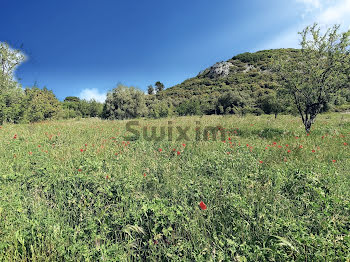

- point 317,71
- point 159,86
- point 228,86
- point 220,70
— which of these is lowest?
point 317,71

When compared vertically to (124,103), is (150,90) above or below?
above

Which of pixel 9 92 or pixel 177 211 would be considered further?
pixel 9 92

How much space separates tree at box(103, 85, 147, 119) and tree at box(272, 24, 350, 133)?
30.1m

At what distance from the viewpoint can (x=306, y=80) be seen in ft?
28.4

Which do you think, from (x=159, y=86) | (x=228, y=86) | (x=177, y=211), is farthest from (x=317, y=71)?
(x=159, y=86)

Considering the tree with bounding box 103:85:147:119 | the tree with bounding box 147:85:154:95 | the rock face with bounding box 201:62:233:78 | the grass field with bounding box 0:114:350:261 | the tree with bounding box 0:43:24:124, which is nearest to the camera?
the grass field with bounding box 0:114:350:261

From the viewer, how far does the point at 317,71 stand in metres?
8.05

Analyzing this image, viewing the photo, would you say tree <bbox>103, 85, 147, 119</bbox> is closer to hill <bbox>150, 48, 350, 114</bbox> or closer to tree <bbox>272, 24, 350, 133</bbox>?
hill <bbox>150, 48, 350, 114</bbox>

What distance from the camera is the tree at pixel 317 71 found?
7785 millimetres

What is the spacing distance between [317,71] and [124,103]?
3270 centimetres

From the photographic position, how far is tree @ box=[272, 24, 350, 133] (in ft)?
25.5

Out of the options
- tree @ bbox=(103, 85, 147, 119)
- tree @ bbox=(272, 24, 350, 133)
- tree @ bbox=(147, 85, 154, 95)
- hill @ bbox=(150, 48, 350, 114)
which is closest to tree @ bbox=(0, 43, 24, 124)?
tree @ bbox=(103, 85, 147, 119)

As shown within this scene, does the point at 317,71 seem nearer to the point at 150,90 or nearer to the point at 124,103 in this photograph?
the point at 124,103

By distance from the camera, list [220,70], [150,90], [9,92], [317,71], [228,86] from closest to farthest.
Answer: [317,71] < [9,92] < [228,86] < [220,70] < [150,90]
